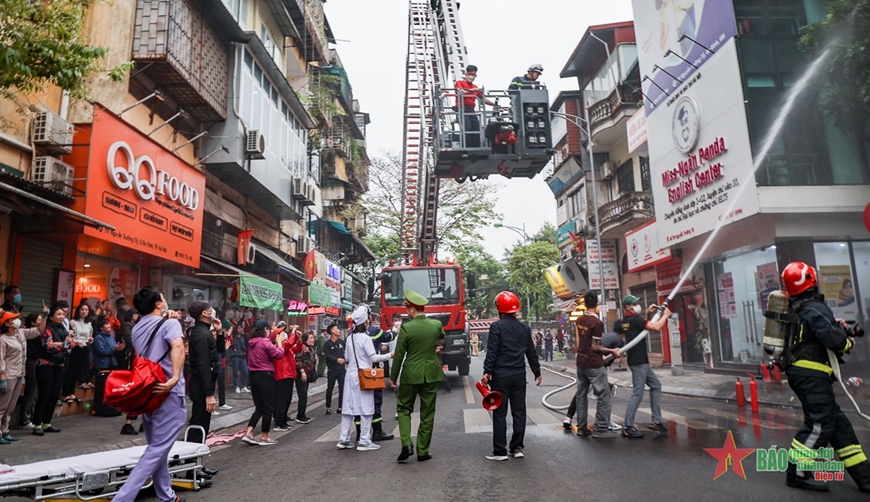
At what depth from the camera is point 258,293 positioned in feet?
54.9

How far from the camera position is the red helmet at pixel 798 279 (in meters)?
5.26

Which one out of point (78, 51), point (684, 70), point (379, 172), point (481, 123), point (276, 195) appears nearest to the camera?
point (78, 51)

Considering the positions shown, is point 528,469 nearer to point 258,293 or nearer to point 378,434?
point 378,434

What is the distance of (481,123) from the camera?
46.9 feet

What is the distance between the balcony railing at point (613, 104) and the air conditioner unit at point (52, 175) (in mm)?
20445

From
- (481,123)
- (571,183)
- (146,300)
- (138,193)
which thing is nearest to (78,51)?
(146,300)

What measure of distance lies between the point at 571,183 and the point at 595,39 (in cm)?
897

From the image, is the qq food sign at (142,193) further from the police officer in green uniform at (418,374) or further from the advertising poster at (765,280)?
the advertising poster at (765,280)

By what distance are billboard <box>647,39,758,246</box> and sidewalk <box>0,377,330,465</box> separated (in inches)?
485

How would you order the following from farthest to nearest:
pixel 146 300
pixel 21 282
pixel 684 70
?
pixel 684 70
pixel 21 282
pixel 146 300

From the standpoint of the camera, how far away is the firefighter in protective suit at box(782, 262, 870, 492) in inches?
191

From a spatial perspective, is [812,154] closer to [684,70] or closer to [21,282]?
[684,70]

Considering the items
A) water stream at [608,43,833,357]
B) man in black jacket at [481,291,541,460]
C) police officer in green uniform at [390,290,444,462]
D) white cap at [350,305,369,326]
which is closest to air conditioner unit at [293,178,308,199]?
water stream at [608,43,833,357]

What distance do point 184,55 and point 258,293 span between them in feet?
21.7
